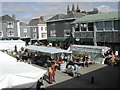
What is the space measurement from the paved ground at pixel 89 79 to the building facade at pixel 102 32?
7.51 m

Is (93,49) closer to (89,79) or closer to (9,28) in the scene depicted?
(89,79)

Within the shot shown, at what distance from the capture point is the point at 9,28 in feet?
152

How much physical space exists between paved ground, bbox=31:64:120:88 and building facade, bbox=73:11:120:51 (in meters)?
7.51

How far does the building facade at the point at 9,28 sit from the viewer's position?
4562 centimetres

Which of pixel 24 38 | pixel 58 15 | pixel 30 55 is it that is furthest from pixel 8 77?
pixel 24 38

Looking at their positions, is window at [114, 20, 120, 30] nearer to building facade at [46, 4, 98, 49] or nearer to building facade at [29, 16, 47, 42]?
building facade at [46, 4, 98, 49]

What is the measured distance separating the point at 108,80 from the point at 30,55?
13268 mm

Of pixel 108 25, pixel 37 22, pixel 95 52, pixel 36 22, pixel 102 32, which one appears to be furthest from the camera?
pixel 36 22

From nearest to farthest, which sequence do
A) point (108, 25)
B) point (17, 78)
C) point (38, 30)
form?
point (17, 78), point (108, 25), point (38, 30)

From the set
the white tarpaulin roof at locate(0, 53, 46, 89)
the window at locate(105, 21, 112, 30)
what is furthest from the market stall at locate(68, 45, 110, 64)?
the white tarpaulin roof at locate(0, 53, 46, 89)

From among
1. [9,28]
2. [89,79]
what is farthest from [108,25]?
[9,28]

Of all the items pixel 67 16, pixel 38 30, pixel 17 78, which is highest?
pixel 67 16

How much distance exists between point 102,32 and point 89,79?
12848 mm

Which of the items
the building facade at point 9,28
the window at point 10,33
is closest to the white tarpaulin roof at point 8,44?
the building facade at point 9,28
